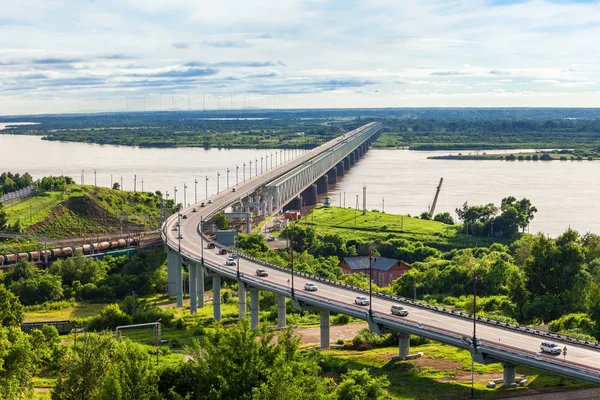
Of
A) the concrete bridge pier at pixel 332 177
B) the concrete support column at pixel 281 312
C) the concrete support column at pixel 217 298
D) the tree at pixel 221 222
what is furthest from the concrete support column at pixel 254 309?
the concrete bridge pier at pixel 332 177

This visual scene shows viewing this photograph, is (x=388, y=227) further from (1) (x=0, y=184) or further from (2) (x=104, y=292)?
(1) (x=0, y=184)

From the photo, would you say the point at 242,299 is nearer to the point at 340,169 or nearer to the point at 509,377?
the point at 509,377

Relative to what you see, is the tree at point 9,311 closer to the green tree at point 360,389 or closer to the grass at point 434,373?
the grass at point 434,373

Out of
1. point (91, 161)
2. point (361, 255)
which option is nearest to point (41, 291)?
point (361, 255)

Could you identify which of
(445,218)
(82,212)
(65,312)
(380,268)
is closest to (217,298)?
(65,312)

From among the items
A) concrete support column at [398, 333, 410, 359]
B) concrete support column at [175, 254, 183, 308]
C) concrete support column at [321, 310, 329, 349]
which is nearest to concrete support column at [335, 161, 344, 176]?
concrete support column at [175, 254, 183, 308]
